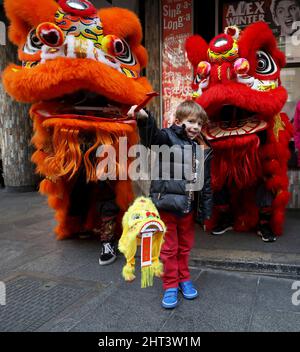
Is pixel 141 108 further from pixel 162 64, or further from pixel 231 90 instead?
pixel 162 64

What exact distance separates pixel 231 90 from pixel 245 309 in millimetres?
2032

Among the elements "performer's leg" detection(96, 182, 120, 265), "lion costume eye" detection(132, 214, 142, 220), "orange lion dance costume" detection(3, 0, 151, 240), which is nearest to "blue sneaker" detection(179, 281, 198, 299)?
"lion costume eye" detection(132, 214, 142, 220)

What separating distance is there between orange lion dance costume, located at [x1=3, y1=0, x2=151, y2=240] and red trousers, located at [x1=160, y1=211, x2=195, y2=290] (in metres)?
1.06

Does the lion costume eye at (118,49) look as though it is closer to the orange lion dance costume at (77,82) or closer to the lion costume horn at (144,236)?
the orange lion dance costume at (77,82)

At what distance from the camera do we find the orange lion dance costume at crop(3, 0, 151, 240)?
3244 mm

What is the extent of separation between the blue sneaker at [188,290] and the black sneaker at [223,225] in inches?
64.5

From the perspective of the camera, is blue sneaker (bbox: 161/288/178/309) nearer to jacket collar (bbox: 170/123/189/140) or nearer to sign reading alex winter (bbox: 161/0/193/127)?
jacket collar (bbox: 170/123/189/140)

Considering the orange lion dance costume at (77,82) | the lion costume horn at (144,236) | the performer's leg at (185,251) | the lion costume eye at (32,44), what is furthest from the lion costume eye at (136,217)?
the lion costume eye at (32,44)

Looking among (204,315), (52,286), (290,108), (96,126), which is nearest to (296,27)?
(290,108)

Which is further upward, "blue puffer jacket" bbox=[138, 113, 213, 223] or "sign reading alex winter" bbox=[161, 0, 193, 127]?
"sign reading alex winter" bbox=[161, 0, 193, 127]

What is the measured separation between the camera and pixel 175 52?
5.88 m

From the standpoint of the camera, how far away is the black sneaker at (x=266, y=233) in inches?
160

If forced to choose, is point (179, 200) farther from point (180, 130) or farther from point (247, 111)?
point (247, 111)

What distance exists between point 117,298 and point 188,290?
0.59 meters
